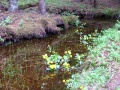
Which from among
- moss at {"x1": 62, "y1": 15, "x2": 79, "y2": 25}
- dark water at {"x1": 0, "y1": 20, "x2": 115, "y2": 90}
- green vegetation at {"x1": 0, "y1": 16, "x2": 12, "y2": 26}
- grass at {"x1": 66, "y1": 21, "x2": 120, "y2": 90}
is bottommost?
moss at {"x1": 62, "y1": 15, "x2": 79, "y2": 25}

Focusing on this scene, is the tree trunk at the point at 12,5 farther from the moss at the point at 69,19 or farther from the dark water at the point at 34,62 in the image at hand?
the dark water at the point at 34,62

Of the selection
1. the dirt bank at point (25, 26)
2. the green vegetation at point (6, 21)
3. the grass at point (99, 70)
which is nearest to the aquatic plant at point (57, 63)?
the grass at point (99, 70)

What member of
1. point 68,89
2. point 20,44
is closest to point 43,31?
point 20,44

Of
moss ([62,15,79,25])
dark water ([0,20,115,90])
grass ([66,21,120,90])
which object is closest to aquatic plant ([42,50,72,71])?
dark water ([0,20,115,90])

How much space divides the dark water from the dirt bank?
36 centimetres

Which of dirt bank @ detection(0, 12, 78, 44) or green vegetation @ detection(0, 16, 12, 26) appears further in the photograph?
green vegetation @ detection(0, 16, 12, 26)

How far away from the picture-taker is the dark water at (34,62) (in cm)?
748

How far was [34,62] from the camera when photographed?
31.4 ft

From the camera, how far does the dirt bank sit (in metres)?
12.4

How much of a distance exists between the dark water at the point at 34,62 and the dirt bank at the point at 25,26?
0.36 m

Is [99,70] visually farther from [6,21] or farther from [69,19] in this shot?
[69,19]

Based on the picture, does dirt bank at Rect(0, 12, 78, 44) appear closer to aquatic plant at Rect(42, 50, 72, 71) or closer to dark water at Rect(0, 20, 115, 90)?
dark water at Rect(0, 20, 115, 90)

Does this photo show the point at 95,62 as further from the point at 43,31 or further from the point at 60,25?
the point at 60,25

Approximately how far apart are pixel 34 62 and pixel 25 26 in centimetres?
407
